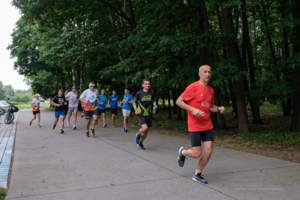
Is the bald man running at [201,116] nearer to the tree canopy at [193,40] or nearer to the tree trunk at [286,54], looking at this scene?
the tree canopy at [193,40]

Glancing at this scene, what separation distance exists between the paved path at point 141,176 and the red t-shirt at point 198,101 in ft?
3.20

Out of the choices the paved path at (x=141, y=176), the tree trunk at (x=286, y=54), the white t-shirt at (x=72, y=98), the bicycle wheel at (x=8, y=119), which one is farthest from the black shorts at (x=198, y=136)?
the bicycle wheel at (x=8, y=119)

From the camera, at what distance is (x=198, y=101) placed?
4664 mm

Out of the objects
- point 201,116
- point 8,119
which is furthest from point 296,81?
point 8,119

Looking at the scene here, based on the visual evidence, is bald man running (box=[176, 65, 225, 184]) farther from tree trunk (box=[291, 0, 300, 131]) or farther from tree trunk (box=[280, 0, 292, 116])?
tree trunk (box=[291, 0, 300, 131])

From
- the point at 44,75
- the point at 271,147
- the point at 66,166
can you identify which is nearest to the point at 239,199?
the point at 66,166

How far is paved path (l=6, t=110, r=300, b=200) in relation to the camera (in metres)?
4.18

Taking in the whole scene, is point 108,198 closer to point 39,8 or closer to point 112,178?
point 112,178

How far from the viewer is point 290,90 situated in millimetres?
9531

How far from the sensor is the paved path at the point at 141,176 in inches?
165

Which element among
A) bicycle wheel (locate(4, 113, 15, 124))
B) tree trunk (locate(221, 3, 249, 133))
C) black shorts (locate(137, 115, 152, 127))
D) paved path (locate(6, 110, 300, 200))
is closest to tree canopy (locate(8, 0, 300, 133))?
tree trunk (locate(221, 3, 249, 133))

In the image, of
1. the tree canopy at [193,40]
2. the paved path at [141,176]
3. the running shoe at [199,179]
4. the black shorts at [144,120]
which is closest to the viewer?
the paved path at [141,176]

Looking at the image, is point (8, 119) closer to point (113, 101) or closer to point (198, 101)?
point (113, 101)

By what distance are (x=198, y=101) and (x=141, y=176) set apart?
5.82 ft
